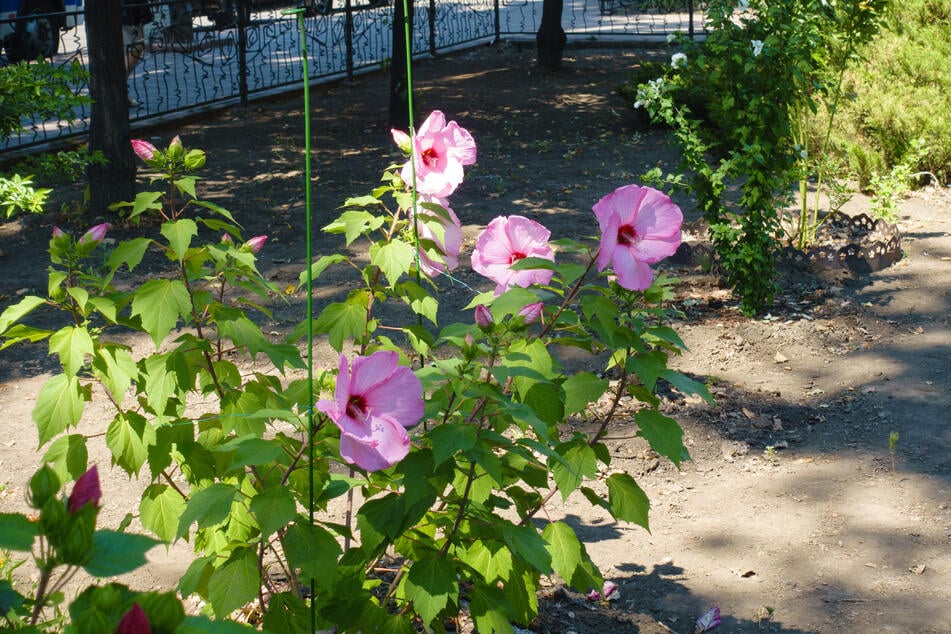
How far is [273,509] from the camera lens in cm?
182

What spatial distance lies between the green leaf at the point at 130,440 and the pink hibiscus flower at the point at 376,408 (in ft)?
2.17

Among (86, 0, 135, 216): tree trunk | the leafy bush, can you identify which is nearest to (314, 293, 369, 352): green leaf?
(86, 0, 135, 216): tree trunk

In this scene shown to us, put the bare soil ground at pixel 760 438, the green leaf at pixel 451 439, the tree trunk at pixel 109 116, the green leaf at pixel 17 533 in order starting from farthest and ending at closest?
1. the tree trunk at pixel 109 116
2. the bare soil ground at pixel 760 438
3. the green leaf at pixel 451 439
4. the green leaf at pixel 17 533

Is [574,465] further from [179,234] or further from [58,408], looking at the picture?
[58,408]

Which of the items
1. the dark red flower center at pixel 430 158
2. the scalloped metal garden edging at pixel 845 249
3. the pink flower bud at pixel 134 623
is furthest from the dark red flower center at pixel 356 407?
the scalloped metal garden edging at pixel 845 249

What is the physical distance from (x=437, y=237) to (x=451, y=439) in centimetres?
60

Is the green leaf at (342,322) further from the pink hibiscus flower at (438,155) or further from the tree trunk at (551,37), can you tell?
the tree trunk at (551,37)

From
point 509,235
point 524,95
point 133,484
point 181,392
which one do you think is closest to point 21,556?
point 133,484

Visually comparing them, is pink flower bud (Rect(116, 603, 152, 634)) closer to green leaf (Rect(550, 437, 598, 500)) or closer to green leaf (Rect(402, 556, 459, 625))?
green leaf (Rect(402, 556, 459, 625))

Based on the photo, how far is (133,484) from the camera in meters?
4.09

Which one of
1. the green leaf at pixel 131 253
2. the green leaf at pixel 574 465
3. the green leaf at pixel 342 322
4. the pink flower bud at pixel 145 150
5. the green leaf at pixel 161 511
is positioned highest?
the pink flower bud at pixel 145 150

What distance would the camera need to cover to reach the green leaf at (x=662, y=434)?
6.97 feet

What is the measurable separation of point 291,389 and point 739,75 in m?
3.99

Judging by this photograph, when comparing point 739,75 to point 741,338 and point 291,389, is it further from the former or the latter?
point 291,389
